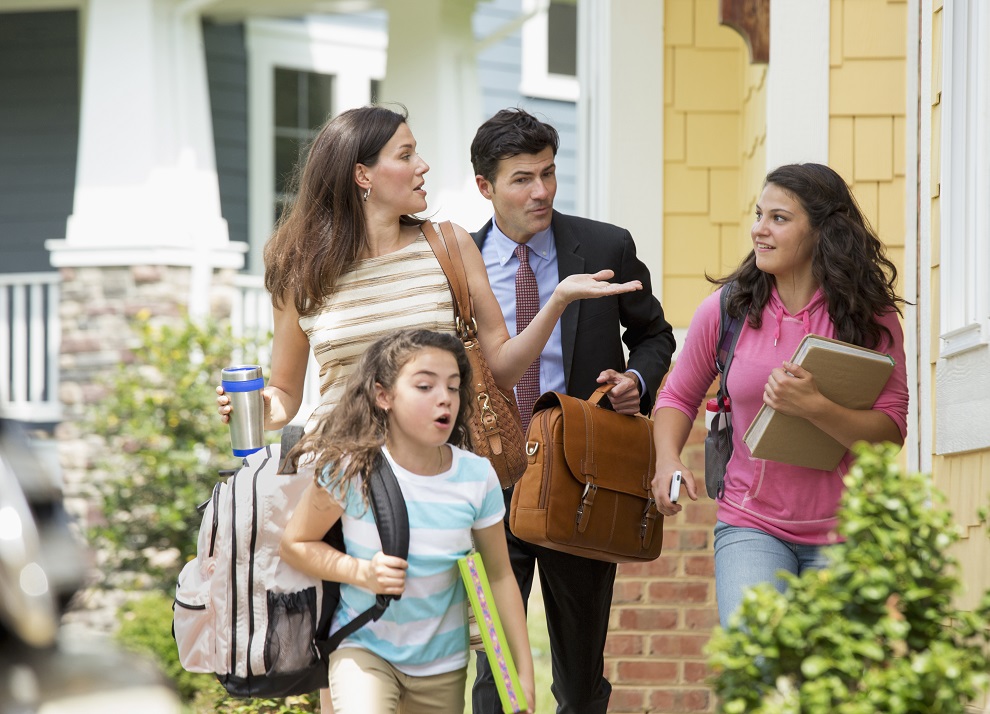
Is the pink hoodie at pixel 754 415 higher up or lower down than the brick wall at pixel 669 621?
higher up

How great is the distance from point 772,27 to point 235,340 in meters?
4.97

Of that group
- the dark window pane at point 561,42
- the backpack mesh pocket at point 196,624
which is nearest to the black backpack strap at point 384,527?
the backpack mesh pocket at point 196,624

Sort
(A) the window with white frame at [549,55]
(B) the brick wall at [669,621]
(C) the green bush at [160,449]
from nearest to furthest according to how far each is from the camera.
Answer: (B) the brick wall at [669,621] → (C) the green bush at [160,449] → (A) the window with white frame at [549,55]

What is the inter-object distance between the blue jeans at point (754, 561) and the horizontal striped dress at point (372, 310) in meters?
0.90

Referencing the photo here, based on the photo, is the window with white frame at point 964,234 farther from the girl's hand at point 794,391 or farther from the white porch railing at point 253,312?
the white porch railing at point 253,312

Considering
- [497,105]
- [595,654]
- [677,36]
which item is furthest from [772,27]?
[497,105]

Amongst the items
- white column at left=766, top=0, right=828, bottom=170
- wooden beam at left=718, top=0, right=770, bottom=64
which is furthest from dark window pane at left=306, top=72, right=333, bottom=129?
white column at left=766, top=0, right=828, bottom=170

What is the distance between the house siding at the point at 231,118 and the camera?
35.8 feet

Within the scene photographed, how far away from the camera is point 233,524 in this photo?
2.93 metres

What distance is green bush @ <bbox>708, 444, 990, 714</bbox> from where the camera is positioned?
6.50 ft

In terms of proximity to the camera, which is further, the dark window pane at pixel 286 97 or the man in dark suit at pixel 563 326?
the dark window pane at pixel 286 97

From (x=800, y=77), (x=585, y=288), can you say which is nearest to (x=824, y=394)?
(x=585, y=288)

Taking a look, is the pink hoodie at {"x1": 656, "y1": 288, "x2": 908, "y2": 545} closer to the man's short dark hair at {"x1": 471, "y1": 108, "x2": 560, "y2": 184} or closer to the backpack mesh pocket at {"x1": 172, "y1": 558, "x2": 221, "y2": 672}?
the man's short dark hair at {"x1": 471, "y1": 108, "x2": 560, "y2": 184}

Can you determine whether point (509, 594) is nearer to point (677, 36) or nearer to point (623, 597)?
point (623, 597)
